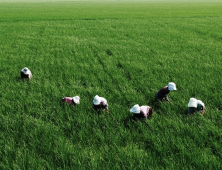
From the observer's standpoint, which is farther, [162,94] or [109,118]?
[162,94]

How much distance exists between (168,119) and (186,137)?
1.15 feet

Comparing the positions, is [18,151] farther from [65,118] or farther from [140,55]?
[140,55]

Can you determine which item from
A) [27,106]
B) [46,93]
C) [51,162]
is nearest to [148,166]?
[51,162]

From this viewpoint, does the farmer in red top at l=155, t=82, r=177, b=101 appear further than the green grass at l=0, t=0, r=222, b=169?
Yes

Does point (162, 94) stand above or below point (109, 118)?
above

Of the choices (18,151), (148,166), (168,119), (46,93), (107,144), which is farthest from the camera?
(46,93)

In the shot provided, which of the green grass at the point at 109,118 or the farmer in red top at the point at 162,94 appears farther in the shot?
the farmer in red top at the point at 162,94

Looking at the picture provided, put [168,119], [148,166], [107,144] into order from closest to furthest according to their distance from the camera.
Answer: [148,166]
[107,144]
[168,119]

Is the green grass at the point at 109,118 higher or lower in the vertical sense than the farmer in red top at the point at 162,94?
lower

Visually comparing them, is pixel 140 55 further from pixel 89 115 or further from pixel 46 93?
pixel 89 115

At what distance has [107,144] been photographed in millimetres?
2047

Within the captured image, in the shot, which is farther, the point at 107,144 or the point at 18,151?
the point at 107,144

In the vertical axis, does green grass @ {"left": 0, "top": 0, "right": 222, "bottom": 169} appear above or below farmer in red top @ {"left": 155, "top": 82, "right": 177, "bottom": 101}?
below

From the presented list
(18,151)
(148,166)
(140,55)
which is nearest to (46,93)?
(18,151)
